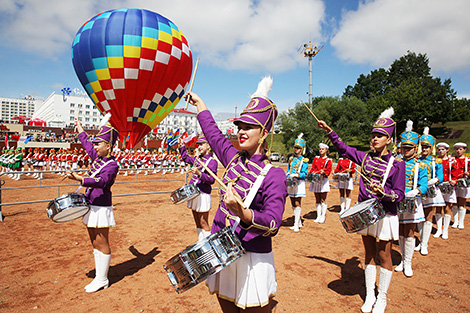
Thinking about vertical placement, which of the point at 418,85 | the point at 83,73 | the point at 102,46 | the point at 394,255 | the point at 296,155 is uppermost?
the point at 418,85

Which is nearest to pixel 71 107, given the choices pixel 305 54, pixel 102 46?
pixel 305 54

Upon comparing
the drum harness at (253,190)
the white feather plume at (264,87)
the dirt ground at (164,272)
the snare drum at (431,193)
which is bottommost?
the dirt ground at (164,272)

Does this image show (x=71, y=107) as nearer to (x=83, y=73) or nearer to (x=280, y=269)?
(x=83, y=73)

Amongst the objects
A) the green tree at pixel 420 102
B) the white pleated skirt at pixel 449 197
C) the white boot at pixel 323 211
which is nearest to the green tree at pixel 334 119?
the green tree at pixel 420 102

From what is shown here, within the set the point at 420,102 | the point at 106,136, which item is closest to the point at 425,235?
the point at 106,136

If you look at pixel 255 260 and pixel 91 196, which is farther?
pixel 91 196

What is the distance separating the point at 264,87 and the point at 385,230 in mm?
2896

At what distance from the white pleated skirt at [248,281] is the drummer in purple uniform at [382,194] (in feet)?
7.30

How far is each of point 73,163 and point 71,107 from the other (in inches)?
2984

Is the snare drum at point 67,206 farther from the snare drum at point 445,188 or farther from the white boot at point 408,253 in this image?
the snare drum at point 445,188

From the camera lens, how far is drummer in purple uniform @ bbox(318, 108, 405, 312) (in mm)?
3759

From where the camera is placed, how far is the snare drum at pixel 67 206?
13.4 ft

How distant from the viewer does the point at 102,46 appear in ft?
47.2

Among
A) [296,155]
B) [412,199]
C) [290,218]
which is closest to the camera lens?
[412,199]
